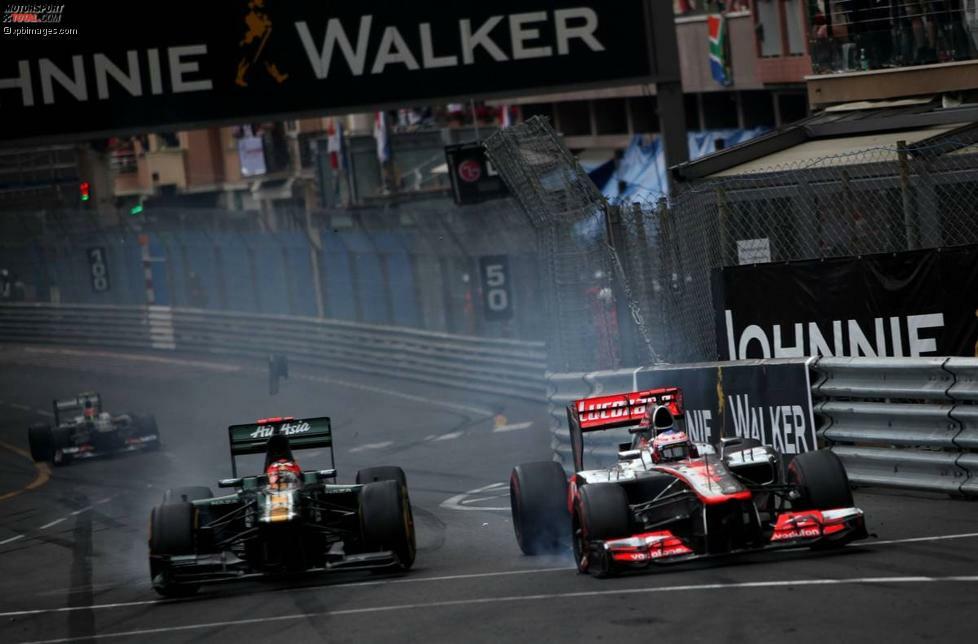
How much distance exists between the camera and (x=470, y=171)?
2355cm

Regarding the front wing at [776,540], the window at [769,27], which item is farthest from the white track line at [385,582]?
the window at [769,27]

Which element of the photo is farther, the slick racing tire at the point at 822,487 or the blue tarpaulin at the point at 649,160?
the blue tarpaulin at the point at 649,160

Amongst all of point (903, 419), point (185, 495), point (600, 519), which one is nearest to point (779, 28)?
point (903, 419)

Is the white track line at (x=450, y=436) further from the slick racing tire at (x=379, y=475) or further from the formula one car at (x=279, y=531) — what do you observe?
the formula one car at (x=279, y=531)

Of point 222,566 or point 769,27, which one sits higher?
point 769,27

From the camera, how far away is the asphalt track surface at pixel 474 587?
842 centimetres

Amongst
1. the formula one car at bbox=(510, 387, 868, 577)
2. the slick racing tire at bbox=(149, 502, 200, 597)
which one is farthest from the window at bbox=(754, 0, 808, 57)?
the slick racing tire at bbox=(149, 502, 200, 597)

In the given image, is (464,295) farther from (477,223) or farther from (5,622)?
(5,622)

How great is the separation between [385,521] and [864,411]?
3591mm

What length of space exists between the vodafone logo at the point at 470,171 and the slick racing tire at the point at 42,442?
20.8 feet

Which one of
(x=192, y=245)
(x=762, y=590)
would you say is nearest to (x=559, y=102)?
(x=192, y=245)

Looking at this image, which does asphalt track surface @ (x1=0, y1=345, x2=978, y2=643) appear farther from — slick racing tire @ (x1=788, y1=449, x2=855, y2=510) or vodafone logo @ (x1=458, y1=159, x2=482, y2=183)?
vodafone logo @ (x1=458, y1=159, x2=482, y2=183)

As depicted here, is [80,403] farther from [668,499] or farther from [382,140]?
[382,140]

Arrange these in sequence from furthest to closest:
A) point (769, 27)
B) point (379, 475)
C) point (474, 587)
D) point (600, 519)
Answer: point (769, 27)
point (379, 475)
point (474, 587)
point (600, 519)
